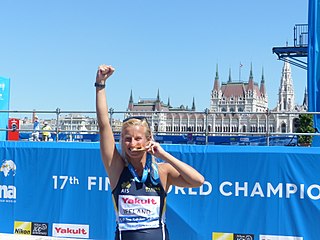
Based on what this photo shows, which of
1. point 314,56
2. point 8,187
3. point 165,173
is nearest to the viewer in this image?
point 165,173

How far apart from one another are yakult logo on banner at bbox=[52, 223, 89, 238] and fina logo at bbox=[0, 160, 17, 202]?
1000 millimetres

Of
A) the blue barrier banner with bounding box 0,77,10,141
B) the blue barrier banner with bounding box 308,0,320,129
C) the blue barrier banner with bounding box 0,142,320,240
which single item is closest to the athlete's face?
the blue barrier banner with bounding box 0,142,320,240

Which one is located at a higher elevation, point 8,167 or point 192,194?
point 8,167

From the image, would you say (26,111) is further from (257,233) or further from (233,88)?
(233,88)

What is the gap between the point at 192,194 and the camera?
7.71 metres

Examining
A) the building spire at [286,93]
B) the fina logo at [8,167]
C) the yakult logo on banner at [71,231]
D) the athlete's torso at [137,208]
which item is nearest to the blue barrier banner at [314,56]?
the yakult logo on banner at [71,231]

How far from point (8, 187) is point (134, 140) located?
247 inches

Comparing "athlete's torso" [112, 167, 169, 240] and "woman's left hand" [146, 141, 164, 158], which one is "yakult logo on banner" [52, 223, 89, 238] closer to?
"athlete's torso" [112, 167, 169, 240]

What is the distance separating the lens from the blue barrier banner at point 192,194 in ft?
23.9

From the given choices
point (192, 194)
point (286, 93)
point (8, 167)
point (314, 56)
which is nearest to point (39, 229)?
point (8, 167)

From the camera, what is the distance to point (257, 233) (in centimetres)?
745

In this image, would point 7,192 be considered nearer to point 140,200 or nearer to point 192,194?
point 192,194

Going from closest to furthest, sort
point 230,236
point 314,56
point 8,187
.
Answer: point 230,236 → point 8,187 → point 314,56

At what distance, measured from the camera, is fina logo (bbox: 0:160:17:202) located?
27.9 ft
